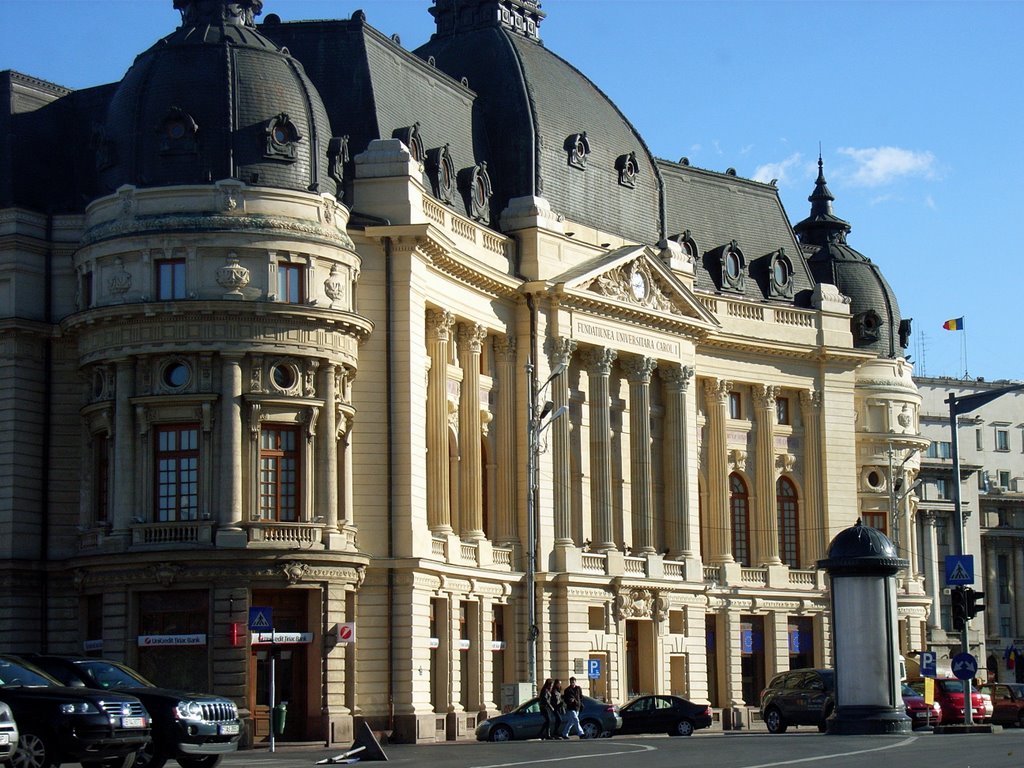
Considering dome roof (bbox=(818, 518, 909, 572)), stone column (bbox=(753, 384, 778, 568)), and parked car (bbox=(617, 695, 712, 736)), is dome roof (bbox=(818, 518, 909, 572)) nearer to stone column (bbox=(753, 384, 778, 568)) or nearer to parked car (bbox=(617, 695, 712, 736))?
parked car (bbox=(617, 695, 712, 736))

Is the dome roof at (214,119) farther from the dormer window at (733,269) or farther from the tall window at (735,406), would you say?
the tall window at (735,406)

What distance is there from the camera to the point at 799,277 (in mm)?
95000

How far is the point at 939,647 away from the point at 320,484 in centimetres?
6230

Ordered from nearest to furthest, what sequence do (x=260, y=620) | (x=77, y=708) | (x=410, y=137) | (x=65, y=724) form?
1. (x=65, y=724)
2. (x=77, y=708)
3. (x=260, y=620)
4. (x=410, y=137)

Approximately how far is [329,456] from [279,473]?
1.65 meters

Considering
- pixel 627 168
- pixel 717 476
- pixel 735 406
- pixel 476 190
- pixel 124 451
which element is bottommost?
pixel 124 451

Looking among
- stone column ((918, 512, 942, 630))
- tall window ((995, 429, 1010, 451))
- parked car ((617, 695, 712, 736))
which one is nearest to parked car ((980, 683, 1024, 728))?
parked car ((617, 695, 712, 736))

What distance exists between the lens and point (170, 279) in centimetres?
6034

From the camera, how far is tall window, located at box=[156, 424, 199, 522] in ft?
196

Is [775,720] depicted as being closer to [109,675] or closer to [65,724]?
[109,675]

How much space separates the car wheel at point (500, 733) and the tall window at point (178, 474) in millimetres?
11108

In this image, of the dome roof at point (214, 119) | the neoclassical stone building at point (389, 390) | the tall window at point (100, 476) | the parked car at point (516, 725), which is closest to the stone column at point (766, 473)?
the neoclassical stone building at point (389, 390)

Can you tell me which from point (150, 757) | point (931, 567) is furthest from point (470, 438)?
point (931, 567)

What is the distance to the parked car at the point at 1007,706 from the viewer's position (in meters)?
68.2
